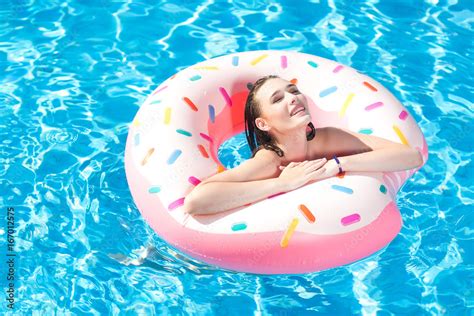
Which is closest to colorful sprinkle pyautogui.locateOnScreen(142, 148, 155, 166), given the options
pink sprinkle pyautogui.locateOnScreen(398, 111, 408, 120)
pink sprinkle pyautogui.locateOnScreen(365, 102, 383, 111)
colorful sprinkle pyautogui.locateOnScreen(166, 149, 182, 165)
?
colorful sprinkle pyautogui.locateOnScreen(166, 149, 182, 165)

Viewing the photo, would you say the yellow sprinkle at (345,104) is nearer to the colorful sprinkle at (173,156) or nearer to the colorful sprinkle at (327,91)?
the colorful sprinkle at (327,91)

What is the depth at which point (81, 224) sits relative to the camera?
5.19 metres

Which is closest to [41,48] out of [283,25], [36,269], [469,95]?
[283,25]

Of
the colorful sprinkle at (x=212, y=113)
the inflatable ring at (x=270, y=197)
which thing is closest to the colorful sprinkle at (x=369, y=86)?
the inflatable ring at (x=270, y=197)

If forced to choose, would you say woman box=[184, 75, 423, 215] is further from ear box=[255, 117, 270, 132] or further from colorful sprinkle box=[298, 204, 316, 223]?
colorful sprinkle box=[298, 204, 316, 223]

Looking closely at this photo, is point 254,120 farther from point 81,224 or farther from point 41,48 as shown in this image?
point 41,48

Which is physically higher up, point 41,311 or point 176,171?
point 176,171

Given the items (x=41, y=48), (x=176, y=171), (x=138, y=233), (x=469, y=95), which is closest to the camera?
(x=176, y=171)

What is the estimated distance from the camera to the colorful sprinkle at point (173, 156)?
4.71m

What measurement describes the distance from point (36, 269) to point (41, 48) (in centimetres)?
220

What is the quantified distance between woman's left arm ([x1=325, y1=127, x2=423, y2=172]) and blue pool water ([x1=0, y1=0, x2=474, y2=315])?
1.66 feet

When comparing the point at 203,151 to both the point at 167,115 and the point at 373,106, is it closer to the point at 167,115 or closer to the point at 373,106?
the point at 167,115

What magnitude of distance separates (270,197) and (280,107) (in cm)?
53

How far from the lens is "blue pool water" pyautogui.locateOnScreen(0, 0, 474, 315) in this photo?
4.80 meters
